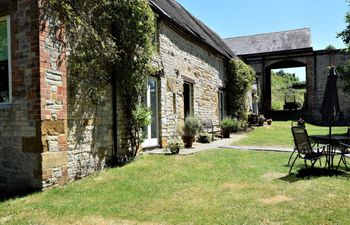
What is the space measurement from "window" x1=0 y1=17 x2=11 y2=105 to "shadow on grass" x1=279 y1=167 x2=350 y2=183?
19.8 ft

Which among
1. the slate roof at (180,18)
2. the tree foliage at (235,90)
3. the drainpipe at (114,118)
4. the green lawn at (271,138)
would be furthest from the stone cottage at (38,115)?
the tree foliage at (235,90)

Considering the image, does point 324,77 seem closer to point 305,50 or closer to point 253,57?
point 305,50

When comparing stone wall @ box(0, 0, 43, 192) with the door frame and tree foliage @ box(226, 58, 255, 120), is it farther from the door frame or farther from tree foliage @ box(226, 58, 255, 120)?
tree foliage @ box(226, 58, 255, 120)

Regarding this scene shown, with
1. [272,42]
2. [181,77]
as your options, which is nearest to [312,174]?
[181,77]

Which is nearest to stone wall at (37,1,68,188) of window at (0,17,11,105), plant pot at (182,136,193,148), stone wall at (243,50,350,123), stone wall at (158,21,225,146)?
window at (0,17,11,105)

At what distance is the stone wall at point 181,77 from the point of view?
11.5 metres

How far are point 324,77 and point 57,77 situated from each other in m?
24.6

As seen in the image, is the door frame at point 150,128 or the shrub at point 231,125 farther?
the shrub at point 231,125

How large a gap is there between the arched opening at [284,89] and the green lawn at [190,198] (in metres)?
23.2

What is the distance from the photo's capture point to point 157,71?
10859 mm

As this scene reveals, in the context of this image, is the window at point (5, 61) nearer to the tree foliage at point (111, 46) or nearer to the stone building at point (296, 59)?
the tree foliage at point (111, 46)

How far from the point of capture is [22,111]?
21.0 feet

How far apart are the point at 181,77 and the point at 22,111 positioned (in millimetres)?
7486

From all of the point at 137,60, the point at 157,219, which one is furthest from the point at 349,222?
the point at 137,60
